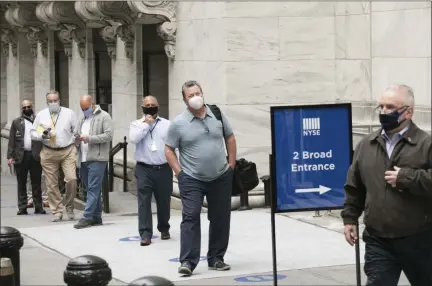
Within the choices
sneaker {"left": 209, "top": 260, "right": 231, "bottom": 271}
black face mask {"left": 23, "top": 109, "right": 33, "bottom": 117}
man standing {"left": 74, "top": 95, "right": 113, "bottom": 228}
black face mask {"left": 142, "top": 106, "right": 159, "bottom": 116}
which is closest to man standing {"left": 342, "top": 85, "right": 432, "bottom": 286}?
sneaker {"left": 209, "top": 260, "right": 231, "bottom": 271}

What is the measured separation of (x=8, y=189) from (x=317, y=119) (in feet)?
49.8

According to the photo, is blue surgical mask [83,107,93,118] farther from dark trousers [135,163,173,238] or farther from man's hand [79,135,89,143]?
dark trousers [135,163,173,238]

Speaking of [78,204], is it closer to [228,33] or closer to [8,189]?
[228,33]

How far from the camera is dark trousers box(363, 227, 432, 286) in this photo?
6.61 metres

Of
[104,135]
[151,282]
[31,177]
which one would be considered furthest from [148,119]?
[151,282]

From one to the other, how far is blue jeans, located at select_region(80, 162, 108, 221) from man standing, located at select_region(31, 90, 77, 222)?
0.82 metres

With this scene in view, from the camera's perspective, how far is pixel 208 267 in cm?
1049

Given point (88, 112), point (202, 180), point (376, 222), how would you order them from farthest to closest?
point (88, 112), point (202, 180), point (376, 222)

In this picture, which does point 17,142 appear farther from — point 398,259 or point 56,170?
point 398,259

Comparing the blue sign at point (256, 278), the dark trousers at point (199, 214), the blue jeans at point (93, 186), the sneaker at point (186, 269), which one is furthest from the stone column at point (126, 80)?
the blue sign at point (256, 278)

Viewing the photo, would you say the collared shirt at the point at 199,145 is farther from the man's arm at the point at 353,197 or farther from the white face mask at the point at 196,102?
the man's arm at the point at 353,197

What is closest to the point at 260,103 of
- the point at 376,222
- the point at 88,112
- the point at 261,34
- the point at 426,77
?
the point at 261,34

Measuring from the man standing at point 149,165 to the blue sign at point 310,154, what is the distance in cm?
347

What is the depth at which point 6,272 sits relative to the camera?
25.6 feet
